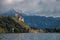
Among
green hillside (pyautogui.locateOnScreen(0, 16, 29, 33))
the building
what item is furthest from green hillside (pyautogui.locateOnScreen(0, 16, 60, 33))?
the building

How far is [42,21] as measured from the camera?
728 centimetres

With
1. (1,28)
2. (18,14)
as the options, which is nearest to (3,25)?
(1,28)

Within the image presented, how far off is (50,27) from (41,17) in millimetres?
649

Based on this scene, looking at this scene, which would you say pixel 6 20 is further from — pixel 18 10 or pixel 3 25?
pixel 18 10

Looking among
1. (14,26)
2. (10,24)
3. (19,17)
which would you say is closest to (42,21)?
(19,17)

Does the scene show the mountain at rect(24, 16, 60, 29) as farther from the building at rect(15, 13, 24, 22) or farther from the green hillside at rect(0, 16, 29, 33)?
the green hillside at rect(0, 16, 29, 33)

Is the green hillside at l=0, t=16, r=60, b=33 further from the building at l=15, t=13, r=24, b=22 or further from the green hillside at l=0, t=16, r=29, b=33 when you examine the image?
the building at l=15, t=13, r=24, b=22

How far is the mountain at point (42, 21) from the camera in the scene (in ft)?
23.8

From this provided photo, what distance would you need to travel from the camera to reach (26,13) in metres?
7.24

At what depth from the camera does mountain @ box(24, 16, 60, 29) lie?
725cm

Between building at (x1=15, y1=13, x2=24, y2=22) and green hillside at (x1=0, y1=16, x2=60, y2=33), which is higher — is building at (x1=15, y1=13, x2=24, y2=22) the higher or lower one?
the higher one

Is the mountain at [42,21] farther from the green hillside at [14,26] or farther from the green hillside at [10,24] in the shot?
the green hillside at [10,24]

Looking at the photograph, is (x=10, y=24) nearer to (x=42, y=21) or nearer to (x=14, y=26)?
(x=14, y=26)

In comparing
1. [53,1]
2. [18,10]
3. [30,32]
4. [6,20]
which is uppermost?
[53,1]
